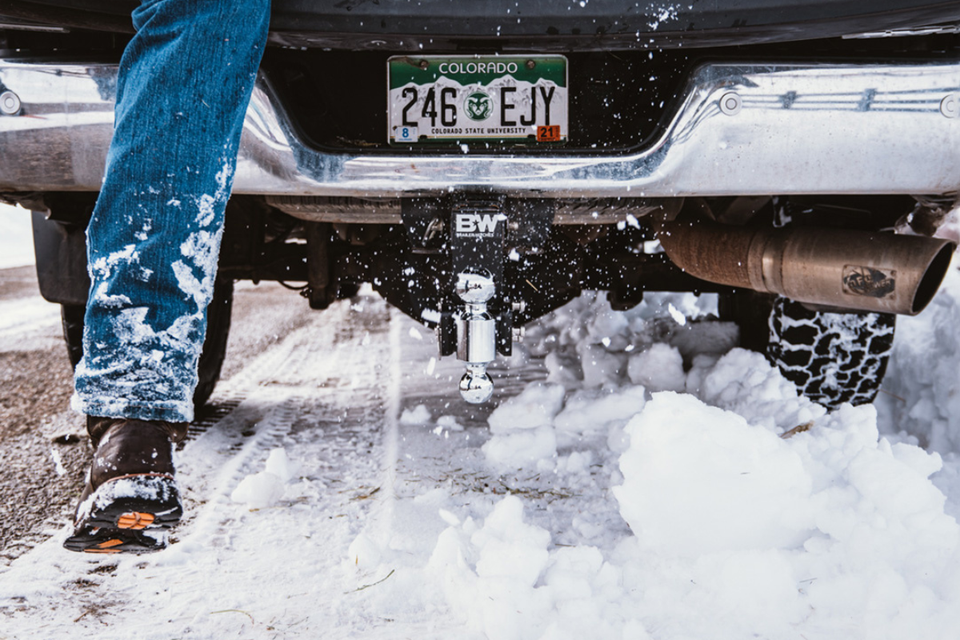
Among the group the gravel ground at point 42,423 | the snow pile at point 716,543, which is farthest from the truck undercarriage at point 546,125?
the gravel ground at point 42,423

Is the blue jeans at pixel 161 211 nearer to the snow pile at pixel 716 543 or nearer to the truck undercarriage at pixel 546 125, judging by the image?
the truck undercarriage at pixel 546 125

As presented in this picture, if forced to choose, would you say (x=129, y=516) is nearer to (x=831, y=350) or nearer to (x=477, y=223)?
(x=477, y=223)

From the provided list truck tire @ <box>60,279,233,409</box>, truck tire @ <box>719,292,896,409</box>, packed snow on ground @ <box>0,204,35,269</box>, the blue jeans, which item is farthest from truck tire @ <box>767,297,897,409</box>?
packed snow on ground @ <box>0,204,35,269</box>

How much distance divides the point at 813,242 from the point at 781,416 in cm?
52

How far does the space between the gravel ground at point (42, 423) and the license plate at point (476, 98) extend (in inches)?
47.8

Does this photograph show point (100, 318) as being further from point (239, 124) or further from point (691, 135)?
point (691, 135)

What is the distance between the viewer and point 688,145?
136cm

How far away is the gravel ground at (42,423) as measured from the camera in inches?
64.1

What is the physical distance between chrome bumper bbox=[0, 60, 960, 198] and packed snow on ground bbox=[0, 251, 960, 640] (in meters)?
0.51

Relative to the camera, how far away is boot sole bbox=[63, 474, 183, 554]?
1063mm

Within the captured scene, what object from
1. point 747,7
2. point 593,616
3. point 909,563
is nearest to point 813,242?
point 747,7

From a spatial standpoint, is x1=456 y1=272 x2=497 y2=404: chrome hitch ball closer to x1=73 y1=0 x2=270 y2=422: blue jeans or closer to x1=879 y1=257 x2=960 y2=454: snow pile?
x1=73 y1=0 x2=270 y2=422: blue jeans

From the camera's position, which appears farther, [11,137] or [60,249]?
[60,249]

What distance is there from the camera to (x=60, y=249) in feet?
5.40
